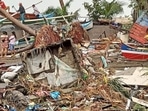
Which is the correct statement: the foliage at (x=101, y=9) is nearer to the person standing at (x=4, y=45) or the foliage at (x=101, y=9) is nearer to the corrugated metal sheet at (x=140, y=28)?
the corrugated metal sheet at (x=140, y=28)

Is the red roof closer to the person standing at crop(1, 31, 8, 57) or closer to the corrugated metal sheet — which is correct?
the corrugated metal sheet

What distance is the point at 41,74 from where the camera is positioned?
13.8m

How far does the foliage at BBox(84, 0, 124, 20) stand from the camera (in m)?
29.2

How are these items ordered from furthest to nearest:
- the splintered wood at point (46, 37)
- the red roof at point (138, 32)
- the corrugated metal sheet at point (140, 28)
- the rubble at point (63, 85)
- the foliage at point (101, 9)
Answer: the foliage at point (101, 9), the corrugated metal sheet at point (140, 28), the red roof at point (138, 32), the splintered wood at point (46, 37), the rubble at point (63, 85)

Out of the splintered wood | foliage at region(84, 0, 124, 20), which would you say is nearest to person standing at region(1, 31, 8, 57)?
the splintered wood

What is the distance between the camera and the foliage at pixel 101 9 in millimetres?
29241

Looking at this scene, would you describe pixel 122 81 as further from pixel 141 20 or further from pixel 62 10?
pixel 62 10

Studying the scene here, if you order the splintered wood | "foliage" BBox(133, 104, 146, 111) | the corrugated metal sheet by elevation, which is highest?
the splintered wood

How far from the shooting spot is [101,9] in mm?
29922

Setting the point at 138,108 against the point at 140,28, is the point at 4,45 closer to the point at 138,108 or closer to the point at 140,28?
the point at 140,28

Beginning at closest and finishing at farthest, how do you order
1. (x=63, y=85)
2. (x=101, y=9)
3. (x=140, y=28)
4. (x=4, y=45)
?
(x=63, y=85)
(x=140, y=28)
(x=4, y=45)
(x=101, y=9)

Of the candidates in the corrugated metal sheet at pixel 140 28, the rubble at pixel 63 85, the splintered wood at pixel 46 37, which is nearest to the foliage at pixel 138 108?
the rubble at pixel 63 85

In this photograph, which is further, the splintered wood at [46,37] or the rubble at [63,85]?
the splintered wood at [46,37]

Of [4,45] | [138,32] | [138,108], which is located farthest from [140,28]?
[138,108]
